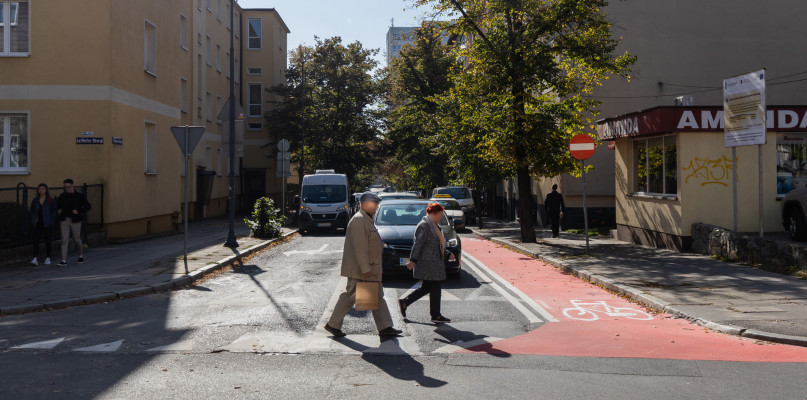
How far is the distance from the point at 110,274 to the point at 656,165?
14079 mm

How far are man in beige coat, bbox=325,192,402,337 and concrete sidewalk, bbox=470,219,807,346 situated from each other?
4089mm

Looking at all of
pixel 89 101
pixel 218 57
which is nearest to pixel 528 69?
pixel 89 101

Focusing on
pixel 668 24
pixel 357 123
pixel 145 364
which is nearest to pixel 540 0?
pixel 668 24

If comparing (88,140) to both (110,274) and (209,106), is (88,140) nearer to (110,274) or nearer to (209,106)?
(110,274)

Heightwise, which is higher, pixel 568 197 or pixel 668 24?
pixel 668 24

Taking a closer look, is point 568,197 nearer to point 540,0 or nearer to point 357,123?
point 540,0

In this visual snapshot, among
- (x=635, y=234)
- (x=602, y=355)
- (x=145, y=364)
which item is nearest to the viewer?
(x=145, y=364)

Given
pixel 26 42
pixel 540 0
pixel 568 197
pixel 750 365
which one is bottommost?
pixel 750 365

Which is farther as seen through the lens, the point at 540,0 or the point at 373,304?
the point at 540,0

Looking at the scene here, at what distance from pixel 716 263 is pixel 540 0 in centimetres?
938

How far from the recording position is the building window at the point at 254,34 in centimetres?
5272

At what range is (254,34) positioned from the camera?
173 ft

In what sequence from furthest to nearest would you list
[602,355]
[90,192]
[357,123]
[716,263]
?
1. [357,123]
2. [90,192]
3. [716,263]
4. [602,355]

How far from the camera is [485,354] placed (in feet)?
24.2
